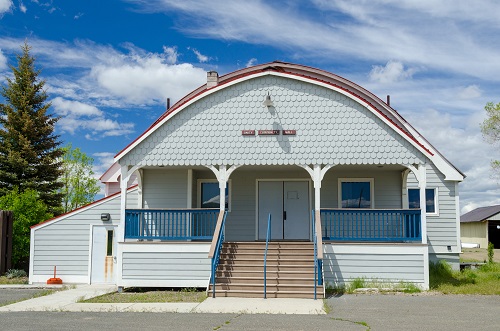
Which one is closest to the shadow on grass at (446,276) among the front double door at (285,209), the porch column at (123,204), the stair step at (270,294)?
the stair step at (270,294)

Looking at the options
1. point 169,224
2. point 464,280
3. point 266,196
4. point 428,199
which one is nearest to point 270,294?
point 169,224

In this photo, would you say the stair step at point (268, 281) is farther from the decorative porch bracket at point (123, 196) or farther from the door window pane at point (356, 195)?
the door window pane at point (356, 195)

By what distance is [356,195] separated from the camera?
18.8 m

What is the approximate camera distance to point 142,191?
1880 cm

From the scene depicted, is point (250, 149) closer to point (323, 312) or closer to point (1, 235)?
point (323, 312)

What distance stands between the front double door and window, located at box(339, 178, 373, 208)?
1.18 meters

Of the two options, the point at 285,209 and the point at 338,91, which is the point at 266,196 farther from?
the point at 338,91

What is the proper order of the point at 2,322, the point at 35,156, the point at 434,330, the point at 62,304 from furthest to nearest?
1. the point at 35,156
2. the point at 62,304
3. the point at 2,322
4. the point at 434,330

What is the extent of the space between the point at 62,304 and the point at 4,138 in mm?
18956

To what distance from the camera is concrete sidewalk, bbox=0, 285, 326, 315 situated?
12062 millimetres

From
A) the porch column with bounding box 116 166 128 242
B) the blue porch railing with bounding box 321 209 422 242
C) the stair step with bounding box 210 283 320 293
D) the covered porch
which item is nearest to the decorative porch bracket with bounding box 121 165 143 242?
the porch column with bounding box 116 166 128 242

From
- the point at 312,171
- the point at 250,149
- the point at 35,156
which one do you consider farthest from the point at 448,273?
the point at 35,156

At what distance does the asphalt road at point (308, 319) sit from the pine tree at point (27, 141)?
18411mm

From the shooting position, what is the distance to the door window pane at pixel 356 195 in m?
18.8
